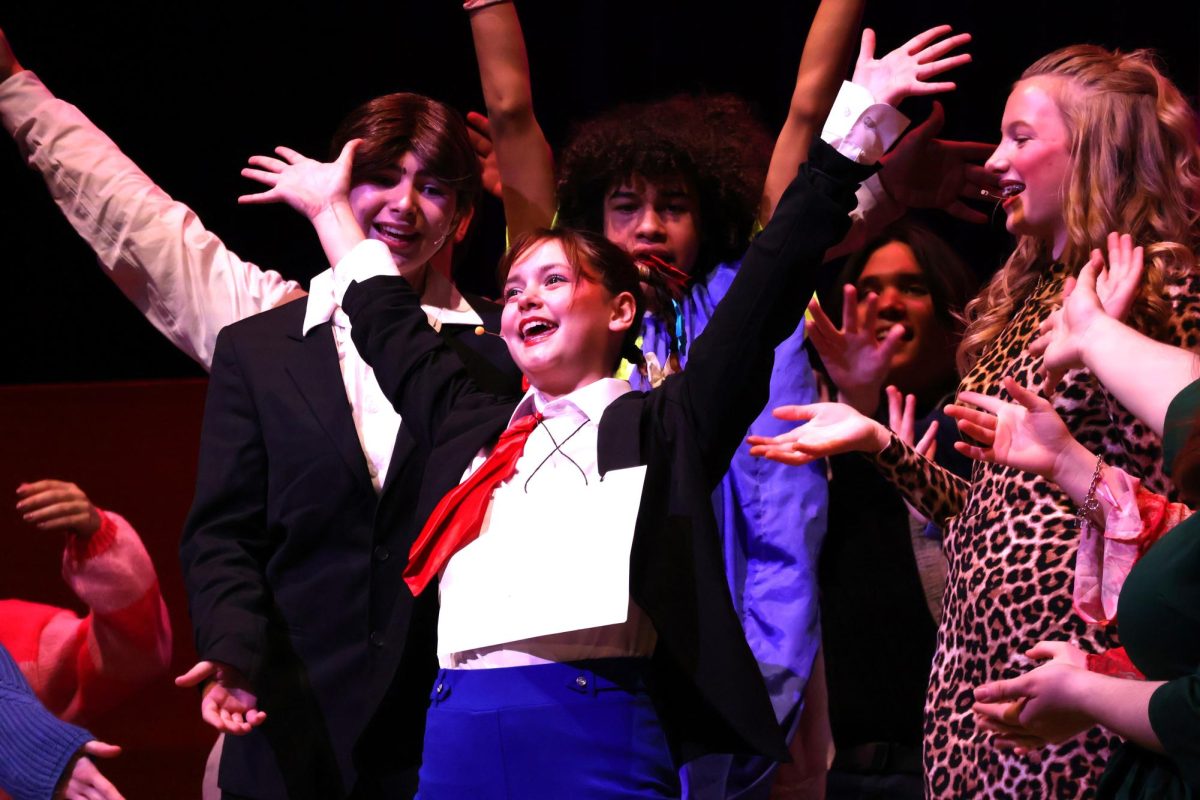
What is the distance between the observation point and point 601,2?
3.69 m

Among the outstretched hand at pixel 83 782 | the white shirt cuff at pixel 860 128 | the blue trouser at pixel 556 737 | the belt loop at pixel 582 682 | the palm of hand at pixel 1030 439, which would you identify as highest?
the white shirt cuff at pixel 860 128

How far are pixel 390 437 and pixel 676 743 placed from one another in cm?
75

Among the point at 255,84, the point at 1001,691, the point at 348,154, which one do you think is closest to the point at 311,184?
the point at 348,154

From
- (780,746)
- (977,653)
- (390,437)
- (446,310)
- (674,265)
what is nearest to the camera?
(780,746)

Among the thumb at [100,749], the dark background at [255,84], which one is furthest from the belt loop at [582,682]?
the dark background at [255,84]

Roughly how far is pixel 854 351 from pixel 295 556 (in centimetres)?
113

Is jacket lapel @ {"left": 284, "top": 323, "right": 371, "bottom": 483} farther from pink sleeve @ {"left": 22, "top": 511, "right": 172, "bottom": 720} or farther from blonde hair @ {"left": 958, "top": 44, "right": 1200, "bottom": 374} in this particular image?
blonde hair @ {"left": 958, "top": 44, "right": 1200, "bottom": 374}

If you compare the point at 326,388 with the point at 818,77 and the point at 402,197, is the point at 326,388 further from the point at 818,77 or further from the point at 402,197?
the point at 818,77

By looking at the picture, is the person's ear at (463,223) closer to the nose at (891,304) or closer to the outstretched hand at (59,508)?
the outstretched hand at (59,508)

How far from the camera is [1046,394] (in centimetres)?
184

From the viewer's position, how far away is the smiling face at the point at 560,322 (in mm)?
1911

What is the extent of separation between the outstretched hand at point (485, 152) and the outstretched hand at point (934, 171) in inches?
33.0


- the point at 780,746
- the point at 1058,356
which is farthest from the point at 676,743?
the point at 1058,356

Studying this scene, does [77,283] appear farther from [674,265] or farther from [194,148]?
[674,265]
